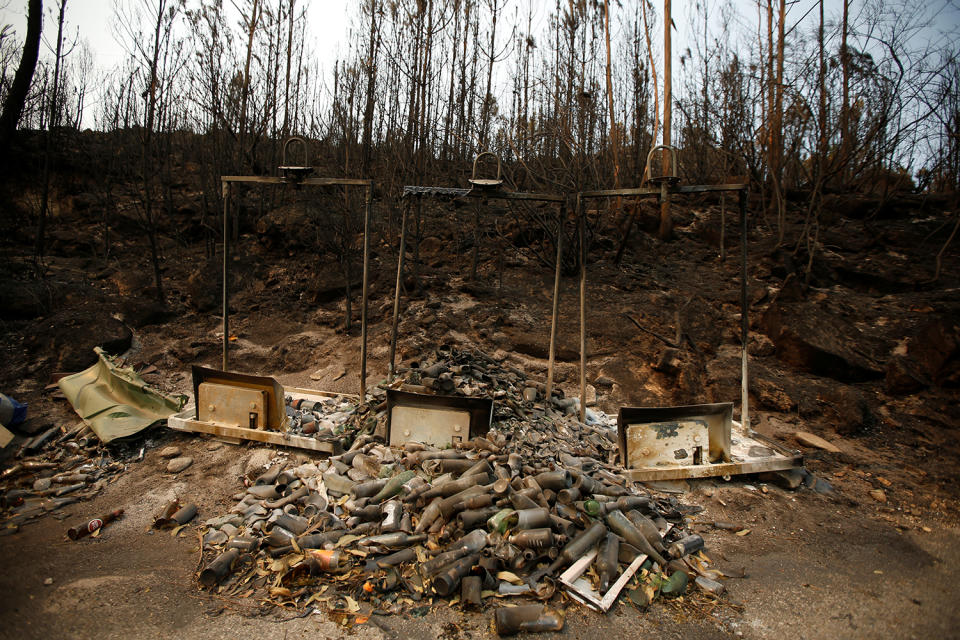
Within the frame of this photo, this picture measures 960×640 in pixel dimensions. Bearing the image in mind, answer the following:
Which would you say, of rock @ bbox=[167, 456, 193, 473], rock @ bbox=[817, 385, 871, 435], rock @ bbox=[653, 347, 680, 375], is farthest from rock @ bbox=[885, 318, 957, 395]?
rock @ bbox=[167, 456, 193, 473]

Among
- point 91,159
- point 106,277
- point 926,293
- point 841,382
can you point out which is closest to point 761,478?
point 841,382

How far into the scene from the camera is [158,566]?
3066mm

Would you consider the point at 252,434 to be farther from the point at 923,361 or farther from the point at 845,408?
the point at 923,361

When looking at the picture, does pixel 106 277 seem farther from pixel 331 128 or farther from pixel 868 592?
pixel 868 592

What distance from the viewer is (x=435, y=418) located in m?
4.29

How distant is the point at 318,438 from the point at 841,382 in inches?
268

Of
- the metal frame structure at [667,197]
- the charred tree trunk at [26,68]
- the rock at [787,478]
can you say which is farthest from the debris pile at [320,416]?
the charred tree trunk at [26,68]

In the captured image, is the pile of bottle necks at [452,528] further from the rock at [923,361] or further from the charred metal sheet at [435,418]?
the rock at [923,361]

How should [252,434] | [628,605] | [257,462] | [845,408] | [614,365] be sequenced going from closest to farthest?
[628,605]
[257,462]
[252,434]
[845,408]
[614,365]

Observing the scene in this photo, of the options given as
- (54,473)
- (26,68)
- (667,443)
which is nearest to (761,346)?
(667,443)

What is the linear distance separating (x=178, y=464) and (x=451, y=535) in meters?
3.04

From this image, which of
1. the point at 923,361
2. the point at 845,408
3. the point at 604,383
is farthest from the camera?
the point at 604,383

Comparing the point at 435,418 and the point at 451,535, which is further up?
the point at 435,418

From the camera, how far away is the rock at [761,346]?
22.9 feet
